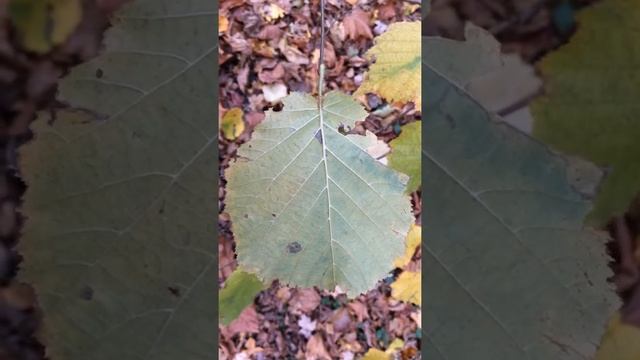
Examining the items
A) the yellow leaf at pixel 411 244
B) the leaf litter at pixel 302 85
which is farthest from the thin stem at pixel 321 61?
the yellow leaf at pixel 411 244

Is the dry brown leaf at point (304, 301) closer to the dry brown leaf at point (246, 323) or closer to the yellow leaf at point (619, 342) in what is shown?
the dry brown leaf at point (246, 323)

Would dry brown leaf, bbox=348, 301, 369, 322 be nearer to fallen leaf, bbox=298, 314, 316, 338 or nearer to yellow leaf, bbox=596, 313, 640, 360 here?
fallen leaf, bbox=298, 314, 316, 338

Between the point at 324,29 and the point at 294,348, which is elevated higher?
the point at 324,29

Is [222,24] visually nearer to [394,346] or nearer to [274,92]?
[274,92]

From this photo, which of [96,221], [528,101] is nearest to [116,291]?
[96,221]

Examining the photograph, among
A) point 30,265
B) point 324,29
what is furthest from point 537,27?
point 30,265

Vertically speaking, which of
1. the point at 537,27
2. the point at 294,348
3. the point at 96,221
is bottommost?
the point at 294,348

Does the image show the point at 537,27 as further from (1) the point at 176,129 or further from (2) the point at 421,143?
(1) the point at 176,129
